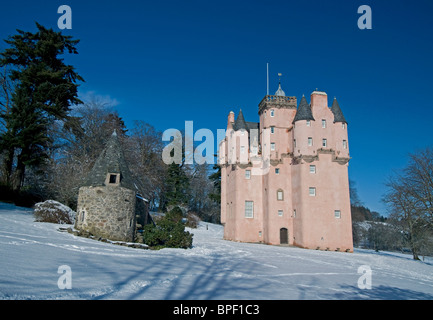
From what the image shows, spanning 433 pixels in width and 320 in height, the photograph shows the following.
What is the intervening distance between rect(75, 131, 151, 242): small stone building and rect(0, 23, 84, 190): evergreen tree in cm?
1384

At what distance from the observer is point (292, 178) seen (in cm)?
3194

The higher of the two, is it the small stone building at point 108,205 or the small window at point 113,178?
the small window at point 113,178

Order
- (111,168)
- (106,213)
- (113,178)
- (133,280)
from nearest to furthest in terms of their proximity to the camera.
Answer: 1. (133,280)
2. (106,213)
3. (113,178)
4. (111,168)

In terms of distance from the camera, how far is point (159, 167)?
43562mm

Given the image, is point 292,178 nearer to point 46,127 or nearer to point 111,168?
point 111,168

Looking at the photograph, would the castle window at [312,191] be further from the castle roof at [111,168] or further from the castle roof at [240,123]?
the castle roof at [111,168]

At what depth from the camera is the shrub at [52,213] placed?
70.3 feet

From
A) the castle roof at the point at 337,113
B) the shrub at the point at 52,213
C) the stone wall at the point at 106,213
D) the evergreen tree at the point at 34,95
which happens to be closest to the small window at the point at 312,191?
the castle roof at the point at 337,113

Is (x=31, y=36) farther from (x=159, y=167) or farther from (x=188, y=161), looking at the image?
(x=188, y=161)

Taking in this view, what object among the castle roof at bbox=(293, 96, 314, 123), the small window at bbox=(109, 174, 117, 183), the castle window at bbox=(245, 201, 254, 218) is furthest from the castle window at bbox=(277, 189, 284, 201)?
the small window at bbox=(109, 174, 117, 183)

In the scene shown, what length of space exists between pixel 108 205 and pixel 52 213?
280 inches

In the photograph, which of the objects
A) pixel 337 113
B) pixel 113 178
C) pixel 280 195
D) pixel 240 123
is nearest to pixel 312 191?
pixel 280 195

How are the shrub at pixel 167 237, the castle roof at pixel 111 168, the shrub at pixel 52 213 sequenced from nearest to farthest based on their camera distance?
1. the shrub at pixel 167 237
2. the castle roof at pixel 111 168
3. the shrub at pixel 52 213
